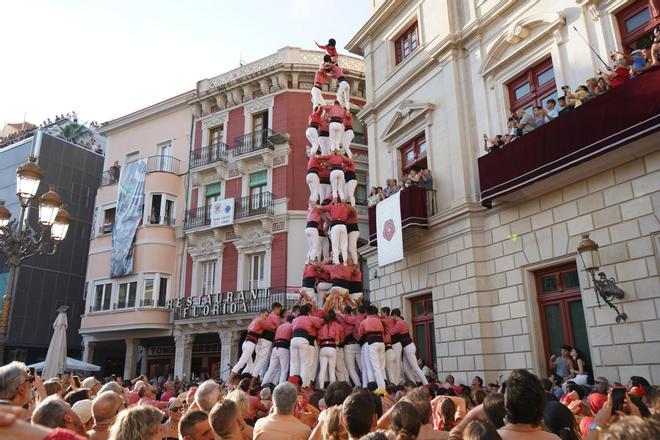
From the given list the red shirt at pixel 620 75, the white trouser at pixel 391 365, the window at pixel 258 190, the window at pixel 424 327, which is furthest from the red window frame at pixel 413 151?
the window at pixel 258 190

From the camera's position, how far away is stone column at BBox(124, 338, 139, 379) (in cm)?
2642

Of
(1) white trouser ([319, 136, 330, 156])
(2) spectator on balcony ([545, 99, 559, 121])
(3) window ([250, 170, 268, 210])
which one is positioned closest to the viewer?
(2) spectator on balcony ([545, 99, 559, 121])

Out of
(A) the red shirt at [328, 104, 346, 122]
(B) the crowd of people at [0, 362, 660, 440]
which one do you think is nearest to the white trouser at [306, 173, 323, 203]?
(A) the red shirt at [328, 104, 346, 122]

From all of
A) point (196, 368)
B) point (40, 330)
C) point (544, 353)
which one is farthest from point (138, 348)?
point (544, 353)

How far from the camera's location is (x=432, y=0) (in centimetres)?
1747

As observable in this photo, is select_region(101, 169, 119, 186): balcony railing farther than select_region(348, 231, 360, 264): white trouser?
Yes

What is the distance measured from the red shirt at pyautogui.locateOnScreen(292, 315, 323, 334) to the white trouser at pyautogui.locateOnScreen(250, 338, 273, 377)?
1159 millimetres

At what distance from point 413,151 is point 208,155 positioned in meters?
14.1

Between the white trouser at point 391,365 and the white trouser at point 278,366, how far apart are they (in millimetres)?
2232

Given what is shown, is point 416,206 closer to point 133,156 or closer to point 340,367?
point 340,367

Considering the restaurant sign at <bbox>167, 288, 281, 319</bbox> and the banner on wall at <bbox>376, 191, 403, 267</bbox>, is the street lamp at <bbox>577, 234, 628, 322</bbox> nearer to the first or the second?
the banner on wall at <bbox>376, 191, 403, 267</bbox>

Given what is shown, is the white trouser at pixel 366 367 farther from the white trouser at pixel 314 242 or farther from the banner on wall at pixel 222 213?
the banner on wall at pixel 222 213

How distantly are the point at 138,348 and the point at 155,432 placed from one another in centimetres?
2739

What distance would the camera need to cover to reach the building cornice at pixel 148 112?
98.8 ft
